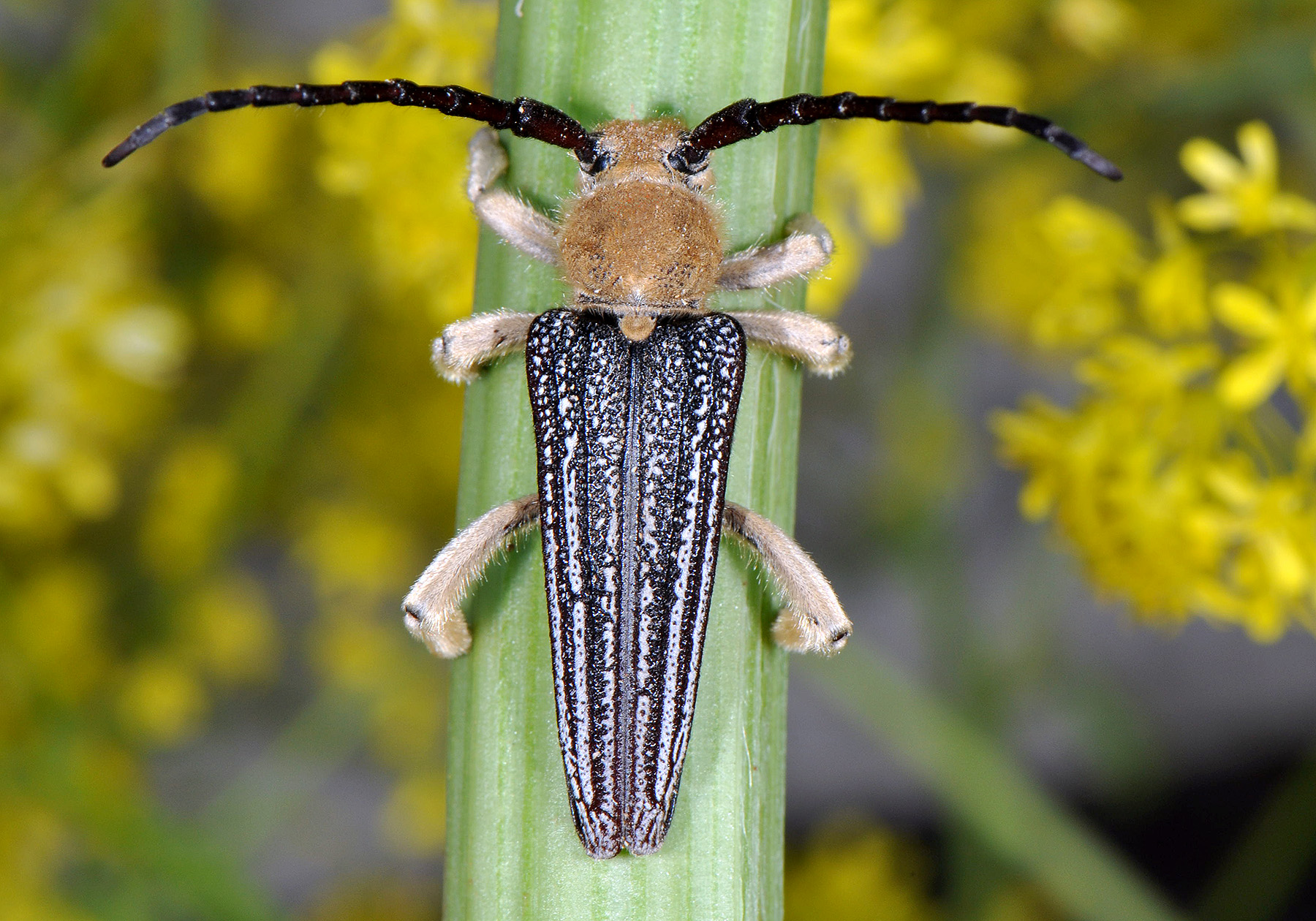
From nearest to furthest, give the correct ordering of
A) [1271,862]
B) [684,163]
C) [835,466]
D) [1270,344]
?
1. [684,163]
2. [1270,344]
3. [1271,862]
4. [835,466]

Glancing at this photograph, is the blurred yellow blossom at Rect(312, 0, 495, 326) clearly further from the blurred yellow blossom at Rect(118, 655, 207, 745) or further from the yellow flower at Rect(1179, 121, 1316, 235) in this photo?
the blurred yellow blossom at Rect(118, 655, 207, 745)

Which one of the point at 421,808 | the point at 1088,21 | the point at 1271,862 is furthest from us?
the point at 421,808

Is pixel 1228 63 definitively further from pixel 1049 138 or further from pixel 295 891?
pixel 295 891

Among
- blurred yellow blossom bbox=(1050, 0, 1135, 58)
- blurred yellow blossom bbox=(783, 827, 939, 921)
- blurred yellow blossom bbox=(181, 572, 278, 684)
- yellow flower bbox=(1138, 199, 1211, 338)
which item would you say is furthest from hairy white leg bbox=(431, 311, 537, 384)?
blurred yellow blossom bbox=(783, 827, 939, 921)

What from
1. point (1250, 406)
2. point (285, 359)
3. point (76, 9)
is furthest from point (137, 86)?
point (1250, 406)

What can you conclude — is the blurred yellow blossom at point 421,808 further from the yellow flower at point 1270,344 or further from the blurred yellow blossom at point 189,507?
the yellow flower at point 1270,344

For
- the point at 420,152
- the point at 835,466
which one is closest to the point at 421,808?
the point at 835,466

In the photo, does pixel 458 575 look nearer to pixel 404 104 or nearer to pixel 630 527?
pixel 630 527
